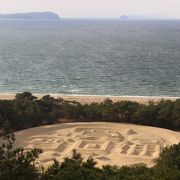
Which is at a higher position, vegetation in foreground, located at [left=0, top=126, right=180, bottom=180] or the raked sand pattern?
vegetation in foreground, located at [left=0, top=126, right=180, bottom=180]

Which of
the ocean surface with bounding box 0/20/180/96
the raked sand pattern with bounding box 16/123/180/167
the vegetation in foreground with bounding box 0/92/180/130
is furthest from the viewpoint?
the ocean surface with bounding box 0/20/180/96

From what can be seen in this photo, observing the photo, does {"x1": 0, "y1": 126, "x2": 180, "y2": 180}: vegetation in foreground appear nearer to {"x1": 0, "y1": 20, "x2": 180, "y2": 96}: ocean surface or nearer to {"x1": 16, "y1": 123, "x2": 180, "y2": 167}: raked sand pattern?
{"x1": 16, "y1": 123, "x2": 180, "y2": 167}: raked sand pattern

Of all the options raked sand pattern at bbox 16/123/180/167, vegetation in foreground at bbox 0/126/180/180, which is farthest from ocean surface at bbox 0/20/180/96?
vegetation in foreground at bbox 0/126/180/180

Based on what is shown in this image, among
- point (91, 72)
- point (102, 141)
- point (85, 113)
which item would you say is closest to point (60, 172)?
point (102, 141)

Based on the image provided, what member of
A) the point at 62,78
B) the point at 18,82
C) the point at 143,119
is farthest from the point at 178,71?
the point at 143,119

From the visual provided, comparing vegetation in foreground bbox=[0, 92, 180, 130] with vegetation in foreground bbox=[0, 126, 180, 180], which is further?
vegetation in foreground bbox=[0, 92, 180, 130]

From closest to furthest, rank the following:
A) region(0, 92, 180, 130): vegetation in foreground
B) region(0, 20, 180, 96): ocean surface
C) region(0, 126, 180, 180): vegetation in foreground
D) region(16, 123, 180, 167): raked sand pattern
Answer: region(0, 126, 180, 180): vegetation in foreground, region(16, 123, 180, 167): raked sand pattern, region(0, 92, 180, 130): vegetation in foreground, region(0, 20, 180, 96): ocean surface

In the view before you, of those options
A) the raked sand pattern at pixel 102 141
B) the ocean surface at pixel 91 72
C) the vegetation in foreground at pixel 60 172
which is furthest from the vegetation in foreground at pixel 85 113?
the ocean surface at pixel 91 72

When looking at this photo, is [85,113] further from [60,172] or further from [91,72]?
[91,72]
